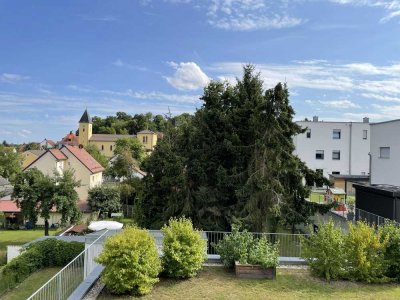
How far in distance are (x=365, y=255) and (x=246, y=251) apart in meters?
3.21

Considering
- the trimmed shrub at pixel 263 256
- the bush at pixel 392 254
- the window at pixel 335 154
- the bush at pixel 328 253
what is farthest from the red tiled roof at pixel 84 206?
the bush at pixel 392 254

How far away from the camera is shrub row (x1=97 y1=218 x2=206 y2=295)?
8.80 m

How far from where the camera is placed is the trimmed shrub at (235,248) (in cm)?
1066

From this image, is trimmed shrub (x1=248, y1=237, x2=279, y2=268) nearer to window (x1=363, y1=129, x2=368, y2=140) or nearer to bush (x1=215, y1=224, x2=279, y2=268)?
bush (x1=215, y1=224, x2=279, y2=268)

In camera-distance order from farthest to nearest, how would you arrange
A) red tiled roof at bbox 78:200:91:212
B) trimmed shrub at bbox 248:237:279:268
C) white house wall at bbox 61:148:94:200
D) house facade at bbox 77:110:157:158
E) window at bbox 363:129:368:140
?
house facade at bbox 77:110:157:158 < white house wall at bbox 61:148:94:200 < window at bbox 363:129:368:140 < red tiled roof at bbox 78:200:91:212 < trimmed shrub at bbox 248:237:279:268

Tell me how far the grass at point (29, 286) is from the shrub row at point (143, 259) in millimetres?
7471

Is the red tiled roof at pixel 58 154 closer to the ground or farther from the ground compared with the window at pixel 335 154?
closer to the ground

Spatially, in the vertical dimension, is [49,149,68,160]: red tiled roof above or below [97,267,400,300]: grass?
above

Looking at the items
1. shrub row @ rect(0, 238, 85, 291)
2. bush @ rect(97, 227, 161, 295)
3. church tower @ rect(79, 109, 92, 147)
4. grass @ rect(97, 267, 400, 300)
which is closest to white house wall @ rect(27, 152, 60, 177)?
shrub row @ rect(0, 238, 85, 291)

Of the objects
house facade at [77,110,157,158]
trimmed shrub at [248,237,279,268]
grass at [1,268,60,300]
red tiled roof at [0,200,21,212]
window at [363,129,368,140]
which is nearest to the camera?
trimmed shrub at [248,237,279,268]

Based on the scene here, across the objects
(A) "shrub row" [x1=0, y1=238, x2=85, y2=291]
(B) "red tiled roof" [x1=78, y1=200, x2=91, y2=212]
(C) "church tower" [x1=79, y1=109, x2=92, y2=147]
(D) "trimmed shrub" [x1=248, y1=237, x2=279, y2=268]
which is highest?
(C) "church tower" [x1=79, y1=109, x2=92, y2=147]

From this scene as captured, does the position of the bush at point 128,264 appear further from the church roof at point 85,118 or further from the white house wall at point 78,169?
the church roof at point 85,118

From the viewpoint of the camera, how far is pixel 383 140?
2217 cm

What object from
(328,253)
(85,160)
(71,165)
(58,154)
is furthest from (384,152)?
(85,160)
